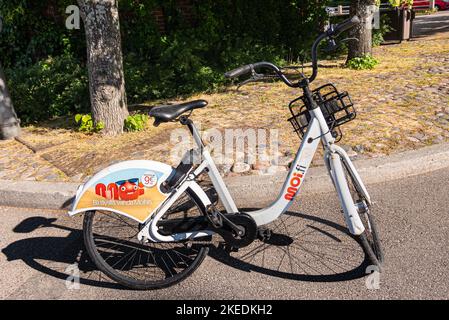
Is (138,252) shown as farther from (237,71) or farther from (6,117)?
(6,117)

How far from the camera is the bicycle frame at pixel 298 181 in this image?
8.68 ft

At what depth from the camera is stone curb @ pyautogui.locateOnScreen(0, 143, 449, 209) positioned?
404 centimetres

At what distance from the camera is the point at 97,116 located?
5793 millimetres

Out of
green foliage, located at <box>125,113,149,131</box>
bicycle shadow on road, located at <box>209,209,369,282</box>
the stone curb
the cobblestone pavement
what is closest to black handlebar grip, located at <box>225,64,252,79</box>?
bicycle shadow on road, located at <box>209,209,369,282</box>

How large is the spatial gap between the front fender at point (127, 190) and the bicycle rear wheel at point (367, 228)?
1281 mm

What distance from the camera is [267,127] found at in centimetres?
547

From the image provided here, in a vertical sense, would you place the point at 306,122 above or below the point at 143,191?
above

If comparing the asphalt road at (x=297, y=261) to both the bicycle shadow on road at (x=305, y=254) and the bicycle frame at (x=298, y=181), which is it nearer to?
the bicycle shadow on road at (x=305, y=254)

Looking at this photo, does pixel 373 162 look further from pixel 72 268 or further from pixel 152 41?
pixel 152 41

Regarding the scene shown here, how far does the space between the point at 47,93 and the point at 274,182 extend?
5154mm

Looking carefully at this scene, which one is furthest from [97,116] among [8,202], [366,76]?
[366,76]

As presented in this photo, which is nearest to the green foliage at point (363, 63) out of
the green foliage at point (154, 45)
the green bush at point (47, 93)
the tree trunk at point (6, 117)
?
the green foliage at point (154, 45)

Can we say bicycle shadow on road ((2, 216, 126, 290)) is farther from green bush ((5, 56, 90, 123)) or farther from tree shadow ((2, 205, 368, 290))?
green bush ((5, 56, 90, 123))

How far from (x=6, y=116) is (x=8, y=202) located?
2248 millimetres
